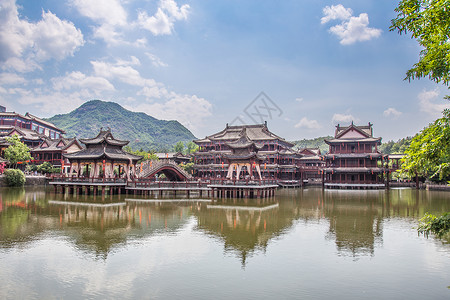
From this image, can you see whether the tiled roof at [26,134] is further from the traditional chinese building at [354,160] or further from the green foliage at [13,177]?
the traditional chinese building at [354,160]

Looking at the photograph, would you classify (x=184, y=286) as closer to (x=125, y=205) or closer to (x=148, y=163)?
(x=125, y=205)

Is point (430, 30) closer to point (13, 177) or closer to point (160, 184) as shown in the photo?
point (160, 184)

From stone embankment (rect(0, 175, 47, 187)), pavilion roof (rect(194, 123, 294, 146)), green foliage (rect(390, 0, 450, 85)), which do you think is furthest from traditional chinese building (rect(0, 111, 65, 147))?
green foliage (rect(390, 0, 450, 85))

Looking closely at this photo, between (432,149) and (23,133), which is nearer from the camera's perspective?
(432,149)

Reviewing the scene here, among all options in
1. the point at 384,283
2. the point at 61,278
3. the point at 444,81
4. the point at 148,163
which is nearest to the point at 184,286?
the point at 61,278

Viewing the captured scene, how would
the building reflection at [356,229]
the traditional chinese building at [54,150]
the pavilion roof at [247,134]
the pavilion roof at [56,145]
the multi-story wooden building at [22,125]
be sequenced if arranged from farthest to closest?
the multi-story wooden building at [22,125] < the pavilion roof at [247,134] < the traditional chinese building at [54,150] < the pavilion roof at [56,145] < the building reflection at [356,229]

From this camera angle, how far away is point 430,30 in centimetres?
832

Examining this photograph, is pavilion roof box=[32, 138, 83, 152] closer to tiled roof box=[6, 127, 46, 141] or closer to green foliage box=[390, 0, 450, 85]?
tiled roof box=[6, 127, 46, 141]

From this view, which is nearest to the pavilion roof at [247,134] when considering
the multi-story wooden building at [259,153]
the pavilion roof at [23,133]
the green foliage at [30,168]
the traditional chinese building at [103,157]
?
the multi-story wooden building at [259,153]

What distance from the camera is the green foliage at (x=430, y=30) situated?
7797mm

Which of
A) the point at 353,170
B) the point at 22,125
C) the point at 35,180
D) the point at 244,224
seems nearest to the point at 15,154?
the point at 35,180

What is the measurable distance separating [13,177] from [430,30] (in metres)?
52.4

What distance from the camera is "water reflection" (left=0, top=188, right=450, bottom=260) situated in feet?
49.7

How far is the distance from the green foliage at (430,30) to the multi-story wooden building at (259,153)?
155ft
